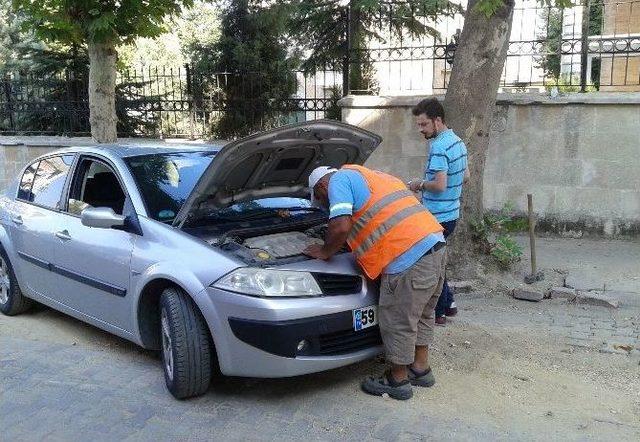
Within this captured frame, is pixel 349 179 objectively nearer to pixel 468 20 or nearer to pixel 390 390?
pixel 390 390

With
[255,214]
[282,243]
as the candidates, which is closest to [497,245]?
[255,214]

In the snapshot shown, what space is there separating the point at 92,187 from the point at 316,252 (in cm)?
209

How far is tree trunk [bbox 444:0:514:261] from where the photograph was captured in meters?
5.91

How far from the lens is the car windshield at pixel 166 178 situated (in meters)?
4.17

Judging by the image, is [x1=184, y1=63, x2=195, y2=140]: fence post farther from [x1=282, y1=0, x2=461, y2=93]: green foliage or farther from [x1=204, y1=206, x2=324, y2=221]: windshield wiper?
[x1=204, y1=206, x2=324, y2=221]: windshield wiper

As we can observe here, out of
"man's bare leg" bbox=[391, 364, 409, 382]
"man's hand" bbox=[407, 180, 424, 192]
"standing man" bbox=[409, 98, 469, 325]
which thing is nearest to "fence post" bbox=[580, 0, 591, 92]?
"standing man" bbox=[409, 98, 469, 325]

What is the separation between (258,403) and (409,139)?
5.49m

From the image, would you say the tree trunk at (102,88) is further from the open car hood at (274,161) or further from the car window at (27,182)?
the open car hood at (274,161)

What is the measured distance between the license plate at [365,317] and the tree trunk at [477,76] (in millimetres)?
2794

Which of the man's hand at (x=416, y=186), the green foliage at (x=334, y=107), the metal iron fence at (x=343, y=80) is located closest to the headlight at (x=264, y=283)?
the man's hand at (x=416, y=186)

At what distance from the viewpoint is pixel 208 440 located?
10.9 ft

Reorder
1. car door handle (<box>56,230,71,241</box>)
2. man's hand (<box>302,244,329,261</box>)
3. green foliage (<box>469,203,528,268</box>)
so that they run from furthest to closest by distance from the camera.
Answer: green foliage (<box>469,203,528,268</box>) → car door handle (<box>56,230,71,241</box>) → man's hand (<box>302,244,329,261</box>)

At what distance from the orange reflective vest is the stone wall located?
484 centimetres

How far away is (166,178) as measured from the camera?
4484mm
